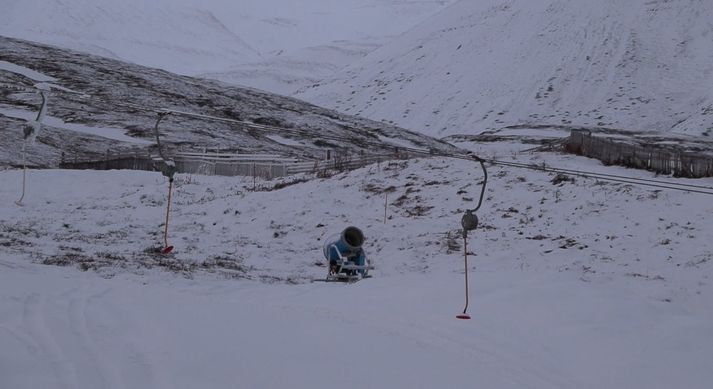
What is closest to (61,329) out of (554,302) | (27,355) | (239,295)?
(27,355)

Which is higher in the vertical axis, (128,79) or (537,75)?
(537,75)

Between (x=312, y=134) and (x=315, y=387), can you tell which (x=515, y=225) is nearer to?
(x=315, y=387)

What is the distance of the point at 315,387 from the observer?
18.1ft

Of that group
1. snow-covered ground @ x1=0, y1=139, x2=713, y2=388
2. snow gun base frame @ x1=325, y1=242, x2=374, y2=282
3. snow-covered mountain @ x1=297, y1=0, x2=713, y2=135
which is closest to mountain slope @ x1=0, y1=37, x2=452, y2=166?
→ snow-covered mountain @ x1=297, y1=0, x2=713, y2=135

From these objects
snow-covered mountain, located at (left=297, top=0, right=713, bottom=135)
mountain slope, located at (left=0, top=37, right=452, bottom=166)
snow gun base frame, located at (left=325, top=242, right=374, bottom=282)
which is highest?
snow-covered mountain, located at (left=297, top=0, right=713, bottom=135)

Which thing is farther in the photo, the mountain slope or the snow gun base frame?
the mountain slope

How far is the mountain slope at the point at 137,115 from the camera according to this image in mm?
46116

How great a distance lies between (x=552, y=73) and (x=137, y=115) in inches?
1738

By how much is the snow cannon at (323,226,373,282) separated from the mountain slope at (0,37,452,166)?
29103mm

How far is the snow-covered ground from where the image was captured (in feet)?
19.9

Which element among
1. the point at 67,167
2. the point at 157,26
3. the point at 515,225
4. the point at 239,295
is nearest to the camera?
the point at 239,295

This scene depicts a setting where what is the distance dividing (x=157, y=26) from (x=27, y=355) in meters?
177

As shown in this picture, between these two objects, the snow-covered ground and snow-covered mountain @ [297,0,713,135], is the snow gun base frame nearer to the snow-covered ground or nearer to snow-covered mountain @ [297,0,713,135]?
the snow-covered ground

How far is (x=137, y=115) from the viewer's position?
5488 centimetres
